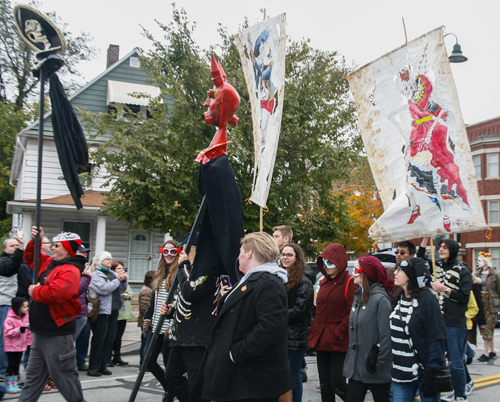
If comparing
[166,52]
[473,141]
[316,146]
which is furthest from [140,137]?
[473,141]

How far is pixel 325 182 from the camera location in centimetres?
1415

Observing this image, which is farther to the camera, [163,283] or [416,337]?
[163,283]

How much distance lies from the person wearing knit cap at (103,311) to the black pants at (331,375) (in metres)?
4.29

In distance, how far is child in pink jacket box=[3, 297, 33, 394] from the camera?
21.9 feet

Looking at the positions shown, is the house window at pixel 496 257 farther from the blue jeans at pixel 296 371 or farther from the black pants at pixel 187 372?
the black pants at pixel 187 372

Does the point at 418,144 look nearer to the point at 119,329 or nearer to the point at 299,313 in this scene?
the point at 299,313

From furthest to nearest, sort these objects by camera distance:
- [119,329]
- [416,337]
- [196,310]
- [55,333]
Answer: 1. [119,329]
2. [55,333]
3. [416,337]
4. [196,310]

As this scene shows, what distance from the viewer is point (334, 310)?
210 inches

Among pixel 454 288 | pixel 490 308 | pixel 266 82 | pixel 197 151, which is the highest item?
pixel 197 151

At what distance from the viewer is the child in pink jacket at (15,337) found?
6688 mm

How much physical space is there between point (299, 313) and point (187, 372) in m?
2.06

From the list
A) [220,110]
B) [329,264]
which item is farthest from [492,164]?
[220,110]

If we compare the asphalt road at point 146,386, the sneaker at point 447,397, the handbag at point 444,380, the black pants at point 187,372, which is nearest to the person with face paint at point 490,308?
the asphalt road at point 146,386

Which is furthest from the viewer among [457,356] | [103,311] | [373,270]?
[103,311]
